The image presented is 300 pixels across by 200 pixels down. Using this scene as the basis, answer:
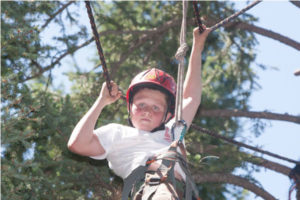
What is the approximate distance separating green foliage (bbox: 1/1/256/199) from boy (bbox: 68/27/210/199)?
23.0 inches

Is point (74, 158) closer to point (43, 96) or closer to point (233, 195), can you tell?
point (43, 96)

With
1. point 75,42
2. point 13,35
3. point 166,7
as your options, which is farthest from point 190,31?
point 13,35

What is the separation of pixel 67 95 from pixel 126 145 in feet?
7.34

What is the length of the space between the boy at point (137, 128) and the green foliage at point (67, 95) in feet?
1.91

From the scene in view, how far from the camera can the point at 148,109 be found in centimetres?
493

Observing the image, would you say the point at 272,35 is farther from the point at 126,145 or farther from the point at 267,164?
the point at 126,145

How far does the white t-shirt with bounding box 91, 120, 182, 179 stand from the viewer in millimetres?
4656

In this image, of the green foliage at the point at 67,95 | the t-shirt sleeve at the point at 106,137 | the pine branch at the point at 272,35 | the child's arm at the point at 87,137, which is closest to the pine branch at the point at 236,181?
the green foliage at the point at 67,95

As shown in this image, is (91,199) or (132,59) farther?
(132,59)

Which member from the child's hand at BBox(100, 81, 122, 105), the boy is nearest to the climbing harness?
the boy

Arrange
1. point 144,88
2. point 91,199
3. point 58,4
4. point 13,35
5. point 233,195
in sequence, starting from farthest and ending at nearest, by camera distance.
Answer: point 233,195 < point 58,4 < point 91,199 < point 13,35 < point 144,88

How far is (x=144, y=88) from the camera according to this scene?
506 cm

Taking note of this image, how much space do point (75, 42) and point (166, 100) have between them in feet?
11.1

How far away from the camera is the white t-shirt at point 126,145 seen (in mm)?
4656
